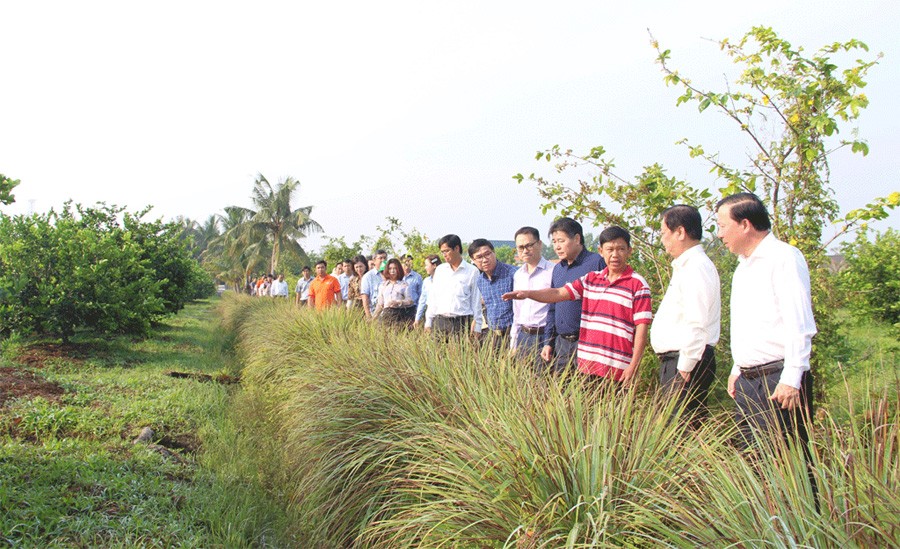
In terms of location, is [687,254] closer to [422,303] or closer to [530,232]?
[530,232]

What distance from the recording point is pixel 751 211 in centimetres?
343

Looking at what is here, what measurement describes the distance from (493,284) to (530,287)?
916 mm

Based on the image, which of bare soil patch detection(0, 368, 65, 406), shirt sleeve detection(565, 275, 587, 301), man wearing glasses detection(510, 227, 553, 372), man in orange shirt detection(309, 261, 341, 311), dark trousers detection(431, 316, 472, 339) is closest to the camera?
shirt sleeve detection(565, 275, 587, 301)

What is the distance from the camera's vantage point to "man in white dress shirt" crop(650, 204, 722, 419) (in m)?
3.94

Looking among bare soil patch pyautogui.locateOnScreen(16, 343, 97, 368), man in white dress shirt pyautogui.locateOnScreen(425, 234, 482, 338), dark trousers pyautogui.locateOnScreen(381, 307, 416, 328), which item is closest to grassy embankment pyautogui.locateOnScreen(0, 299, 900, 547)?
man in white dress shirt pyautogui.locateOnScreen(425, 234, 482, 338)

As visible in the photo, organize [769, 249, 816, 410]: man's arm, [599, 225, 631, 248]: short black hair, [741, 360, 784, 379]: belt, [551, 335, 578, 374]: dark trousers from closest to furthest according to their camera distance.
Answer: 1. [769, 249, 816, 410]: man's arm
2. [741, 360, 784, 379]: belt
3. [599, 225, 631, 248]: short black hair
4. [551, 335, 578, 374]: dark trousers

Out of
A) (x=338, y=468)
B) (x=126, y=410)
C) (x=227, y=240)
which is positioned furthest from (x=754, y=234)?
(x=227, y=240)

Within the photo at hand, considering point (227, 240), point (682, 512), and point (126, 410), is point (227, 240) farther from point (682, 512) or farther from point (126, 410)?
point (682, 512)

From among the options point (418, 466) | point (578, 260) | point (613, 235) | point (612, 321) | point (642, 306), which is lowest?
point (418, 466)

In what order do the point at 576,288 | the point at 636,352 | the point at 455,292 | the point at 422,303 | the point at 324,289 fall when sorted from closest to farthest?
the point at 636,352 → the point at 576,288 → the point at 455,292 → the point at 422,303 → the point at 324,289

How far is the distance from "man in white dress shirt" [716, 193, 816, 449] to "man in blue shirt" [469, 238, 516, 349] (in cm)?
344

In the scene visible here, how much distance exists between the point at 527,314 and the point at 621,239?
1562 millimetres

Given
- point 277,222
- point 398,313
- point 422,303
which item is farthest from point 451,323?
point 277,222

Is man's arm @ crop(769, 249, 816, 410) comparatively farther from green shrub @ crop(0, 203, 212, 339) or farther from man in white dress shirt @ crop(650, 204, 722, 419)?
green shrub @ crop(0, 203, 212, 339)
